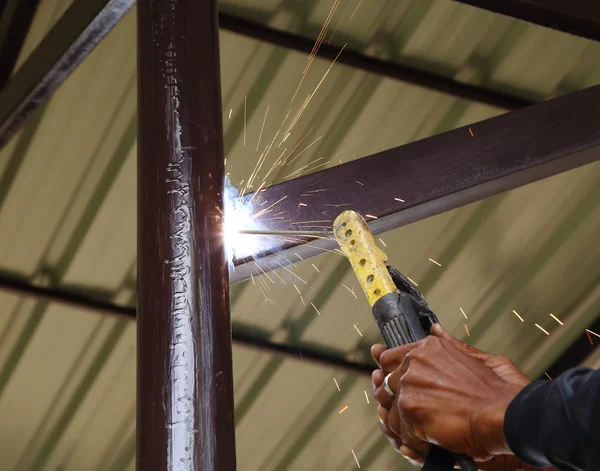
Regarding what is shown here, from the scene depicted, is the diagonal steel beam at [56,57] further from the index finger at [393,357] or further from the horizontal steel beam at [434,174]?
the index finger at [393,357]

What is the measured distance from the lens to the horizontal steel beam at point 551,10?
11.7 ft

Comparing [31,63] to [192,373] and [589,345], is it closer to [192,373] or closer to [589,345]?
[192,373]

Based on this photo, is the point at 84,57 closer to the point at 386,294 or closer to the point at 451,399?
the point at 386,294

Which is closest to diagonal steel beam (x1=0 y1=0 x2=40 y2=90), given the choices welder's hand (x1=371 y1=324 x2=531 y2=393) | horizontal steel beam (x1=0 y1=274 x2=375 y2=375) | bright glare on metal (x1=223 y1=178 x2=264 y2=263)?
horizontal steel beam (x1=0 y1=274 x2=375 y2=375)

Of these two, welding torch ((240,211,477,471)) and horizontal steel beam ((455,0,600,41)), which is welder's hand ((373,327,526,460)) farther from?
horizontal steel beam ((455,0,600,41))

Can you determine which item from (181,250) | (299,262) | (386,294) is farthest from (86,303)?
(386,294)

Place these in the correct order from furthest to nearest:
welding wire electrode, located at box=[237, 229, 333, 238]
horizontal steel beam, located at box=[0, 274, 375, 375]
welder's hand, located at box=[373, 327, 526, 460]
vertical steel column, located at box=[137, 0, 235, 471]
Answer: horizontal steel beam, located at box=[0, 274, 375, 375] → welding wire electrode, located at box=[237, 229, 333, 238] → vertical steel column, located at box=[137, 0, 235, 471] → welder's hand, located at box=[373, 327, 526, 460]

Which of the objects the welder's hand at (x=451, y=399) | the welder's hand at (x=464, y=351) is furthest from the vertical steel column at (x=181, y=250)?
the welder's hand at (x=451, y=399)

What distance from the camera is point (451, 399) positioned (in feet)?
4.18

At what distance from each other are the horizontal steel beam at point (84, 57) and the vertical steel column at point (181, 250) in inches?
25.2

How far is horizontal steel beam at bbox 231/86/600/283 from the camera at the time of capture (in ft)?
10.2

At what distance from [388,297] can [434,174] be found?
1731 mm

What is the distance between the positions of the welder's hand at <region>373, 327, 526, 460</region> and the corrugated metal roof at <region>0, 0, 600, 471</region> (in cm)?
286

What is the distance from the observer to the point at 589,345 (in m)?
5.02
